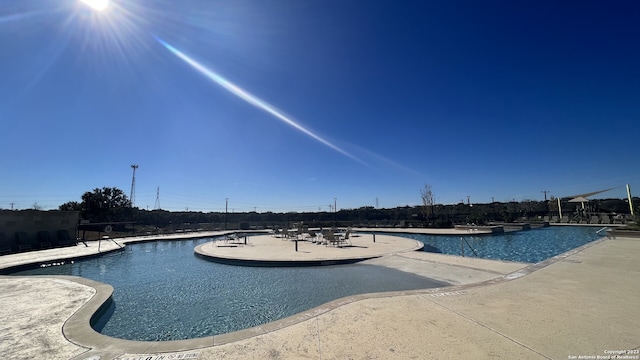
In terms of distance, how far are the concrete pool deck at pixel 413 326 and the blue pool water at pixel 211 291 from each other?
0.82 meters

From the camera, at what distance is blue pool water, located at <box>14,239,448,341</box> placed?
4.55m

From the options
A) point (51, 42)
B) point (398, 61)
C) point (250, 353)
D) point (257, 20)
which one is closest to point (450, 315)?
point (250, 353)

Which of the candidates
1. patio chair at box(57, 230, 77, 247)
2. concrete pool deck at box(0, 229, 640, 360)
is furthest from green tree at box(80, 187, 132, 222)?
concrete pool deck at box(0, 229, 640, 360)

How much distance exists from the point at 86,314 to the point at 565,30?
571 inches

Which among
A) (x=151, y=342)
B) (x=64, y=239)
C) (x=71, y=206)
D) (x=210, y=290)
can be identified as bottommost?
(x=210, y=290)

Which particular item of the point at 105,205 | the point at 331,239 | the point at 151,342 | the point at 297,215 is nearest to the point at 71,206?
the point at 105,205

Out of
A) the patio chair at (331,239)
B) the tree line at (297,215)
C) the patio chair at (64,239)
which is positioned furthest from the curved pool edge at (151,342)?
the tree line at (297,215)

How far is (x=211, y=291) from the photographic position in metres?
6.42

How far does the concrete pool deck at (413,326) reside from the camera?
286cm

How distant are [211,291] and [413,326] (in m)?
4.93

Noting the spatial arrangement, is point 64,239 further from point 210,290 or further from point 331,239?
point 331,239

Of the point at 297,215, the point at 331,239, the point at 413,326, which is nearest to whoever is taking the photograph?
the point at 413,326

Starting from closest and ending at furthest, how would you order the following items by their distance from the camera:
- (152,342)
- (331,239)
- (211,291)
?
(152,342)
(211,291)
(331,239)

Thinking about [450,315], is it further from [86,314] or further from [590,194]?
[590,194]
